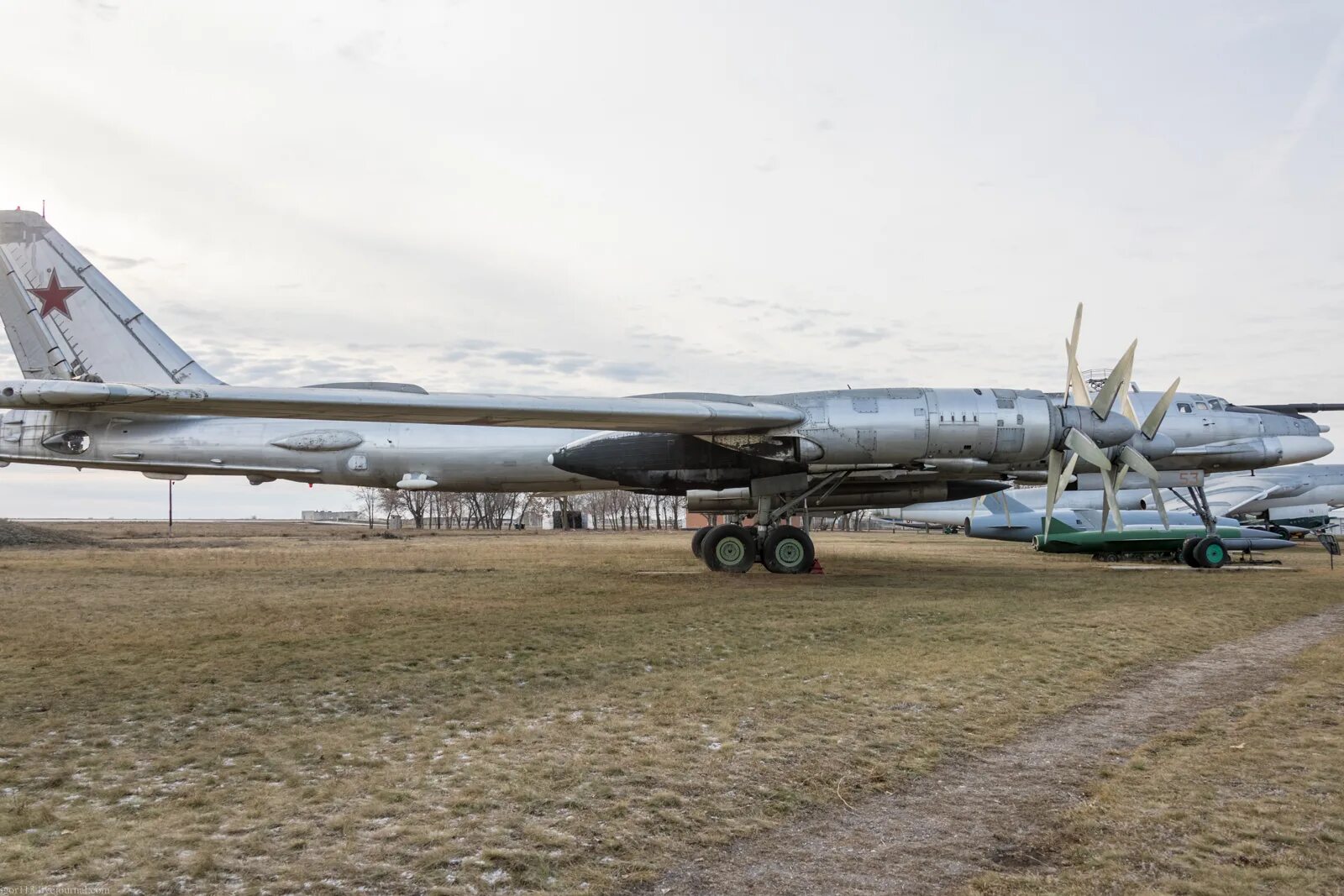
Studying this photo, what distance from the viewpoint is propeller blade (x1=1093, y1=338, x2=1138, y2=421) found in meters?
14.2

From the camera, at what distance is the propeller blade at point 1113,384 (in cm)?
1422

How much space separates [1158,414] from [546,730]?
13869 mm

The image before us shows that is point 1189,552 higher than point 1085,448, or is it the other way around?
point 1085,448

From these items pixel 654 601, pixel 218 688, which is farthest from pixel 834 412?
pixel 218 688

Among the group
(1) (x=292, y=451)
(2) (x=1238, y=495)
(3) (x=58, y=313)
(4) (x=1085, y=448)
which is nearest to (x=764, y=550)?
(4) (x=1085, y=448)

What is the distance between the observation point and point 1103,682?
666cm

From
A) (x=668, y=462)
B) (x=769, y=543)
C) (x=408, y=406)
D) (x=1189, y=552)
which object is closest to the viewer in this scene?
(x=408, y=406)

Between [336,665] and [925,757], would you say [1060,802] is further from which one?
[336,665]

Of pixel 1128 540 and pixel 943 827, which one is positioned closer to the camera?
pixel 943 827

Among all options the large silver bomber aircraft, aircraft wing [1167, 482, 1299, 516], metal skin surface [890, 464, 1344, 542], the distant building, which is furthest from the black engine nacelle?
the distant building

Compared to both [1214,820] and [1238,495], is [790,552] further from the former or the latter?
[1238,495]

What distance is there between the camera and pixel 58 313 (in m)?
16.7

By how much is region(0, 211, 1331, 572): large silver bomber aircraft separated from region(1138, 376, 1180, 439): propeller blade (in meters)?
0.05

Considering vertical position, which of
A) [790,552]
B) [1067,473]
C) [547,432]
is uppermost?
[547,432]
